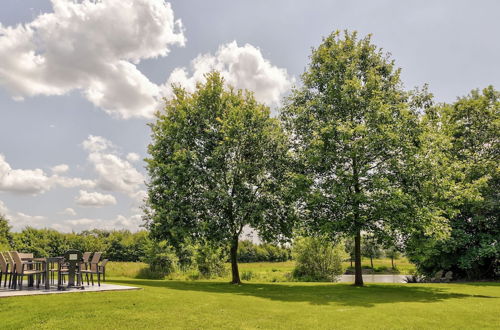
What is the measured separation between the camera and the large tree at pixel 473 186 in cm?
2858

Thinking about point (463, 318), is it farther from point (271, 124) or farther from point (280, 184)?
point (271, 124)

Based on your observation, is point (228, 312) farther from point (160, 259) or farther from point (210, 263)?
point (160, 259)

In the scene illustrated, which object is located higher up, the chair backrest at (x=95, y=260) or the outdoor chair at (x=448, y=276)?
the chair backrest at (x=95, y=260)

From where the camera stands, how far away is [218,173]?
24.5 m

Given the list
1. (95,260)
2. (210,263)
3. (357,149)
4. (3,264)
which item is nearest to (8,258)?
(3,264)

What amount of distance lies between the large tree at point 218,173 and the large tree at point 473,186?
12702mm

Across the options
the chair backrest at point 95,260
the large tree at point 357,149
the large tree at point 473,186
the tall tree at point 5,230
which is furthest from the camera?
the tall tree at point 5,230

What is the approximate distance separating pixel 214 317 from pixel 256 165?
14.4 m

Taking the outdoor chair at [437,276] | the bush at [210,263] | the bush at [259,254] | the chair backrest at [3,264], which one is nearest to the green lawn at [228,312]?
the chair backrest at [3,264]

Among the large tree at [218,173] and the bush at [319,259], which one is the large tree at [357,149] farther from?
the bush at [319,259]

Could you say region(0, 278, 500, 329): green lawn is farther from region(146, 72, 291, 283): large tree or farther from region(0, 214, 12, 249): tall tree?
region(0, 214, 12, 249): tall tree

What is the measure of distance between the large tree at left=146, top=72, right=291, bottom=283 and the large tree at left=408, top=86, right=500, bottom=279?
1270 cm

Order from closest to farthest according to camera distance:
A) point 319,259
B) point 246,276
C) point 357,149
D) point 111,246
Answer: point 357,149, point 319,259, point 246,276, point 111,246

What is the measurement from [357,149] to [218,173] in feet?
31.0
